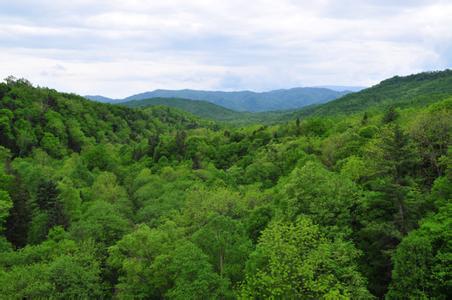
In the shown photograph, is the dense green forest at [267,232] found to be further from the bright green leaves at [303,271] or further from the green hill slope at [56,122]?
the green hill slope at [56,122]

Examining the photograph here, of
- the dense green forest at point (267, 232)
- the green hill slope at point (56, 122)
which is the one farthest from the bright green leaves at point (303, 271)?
the green hill slope at point (56, 122)

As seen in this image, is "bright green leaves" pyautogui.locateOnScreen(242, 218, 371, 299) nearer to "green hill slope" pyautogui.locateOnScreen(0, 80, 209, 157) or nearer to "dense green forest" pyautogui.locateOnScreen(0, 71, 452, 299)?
"dense green forest" pyautogui.locateOnScreen(0, 71, 452, 299)

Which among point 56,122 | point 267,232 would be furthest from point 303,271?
point 56,122

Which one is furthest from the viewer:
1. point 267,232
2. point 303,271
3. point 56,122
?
point 56,122

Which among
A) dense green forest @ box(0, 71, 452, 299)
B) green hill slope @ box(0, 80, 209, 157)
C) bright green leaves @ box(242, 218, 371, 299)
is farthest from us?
green hill slope @ box(0, 80, 209, 157)

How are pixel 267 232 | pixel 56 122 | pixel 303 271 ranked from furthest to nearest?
pixel 56 122 < pixel 267 232 < pixel 303 271

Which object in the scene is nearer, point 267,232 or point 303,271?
point 303,271

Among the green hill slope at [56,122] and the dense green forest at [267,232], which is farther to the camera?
the green hill slope at [56,122]

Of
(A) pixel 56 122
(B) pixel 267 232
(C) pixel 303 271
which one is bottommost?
(C) pixel 303 271

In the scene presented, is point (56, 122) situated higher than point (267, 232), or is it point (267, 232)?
point (56, 122)

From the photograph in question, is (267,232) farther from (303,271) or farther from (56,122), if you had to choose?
(56,122)

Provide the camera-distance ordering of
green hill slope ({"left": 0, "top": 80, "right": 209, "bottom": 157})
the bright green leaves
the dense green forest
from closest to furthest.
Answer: the bright green leaves
the dense green forest
green hill slope ({"left": 0, "top": 80, "right": 209, "bottom": 157})

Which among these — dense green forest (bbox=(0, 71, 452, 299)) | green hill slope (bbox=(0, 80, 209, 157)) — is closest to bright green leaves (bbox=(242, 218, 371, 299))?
dense green forest (bbox=(0, 71, 452, 299))

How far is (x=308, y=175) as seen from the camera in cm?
3847
